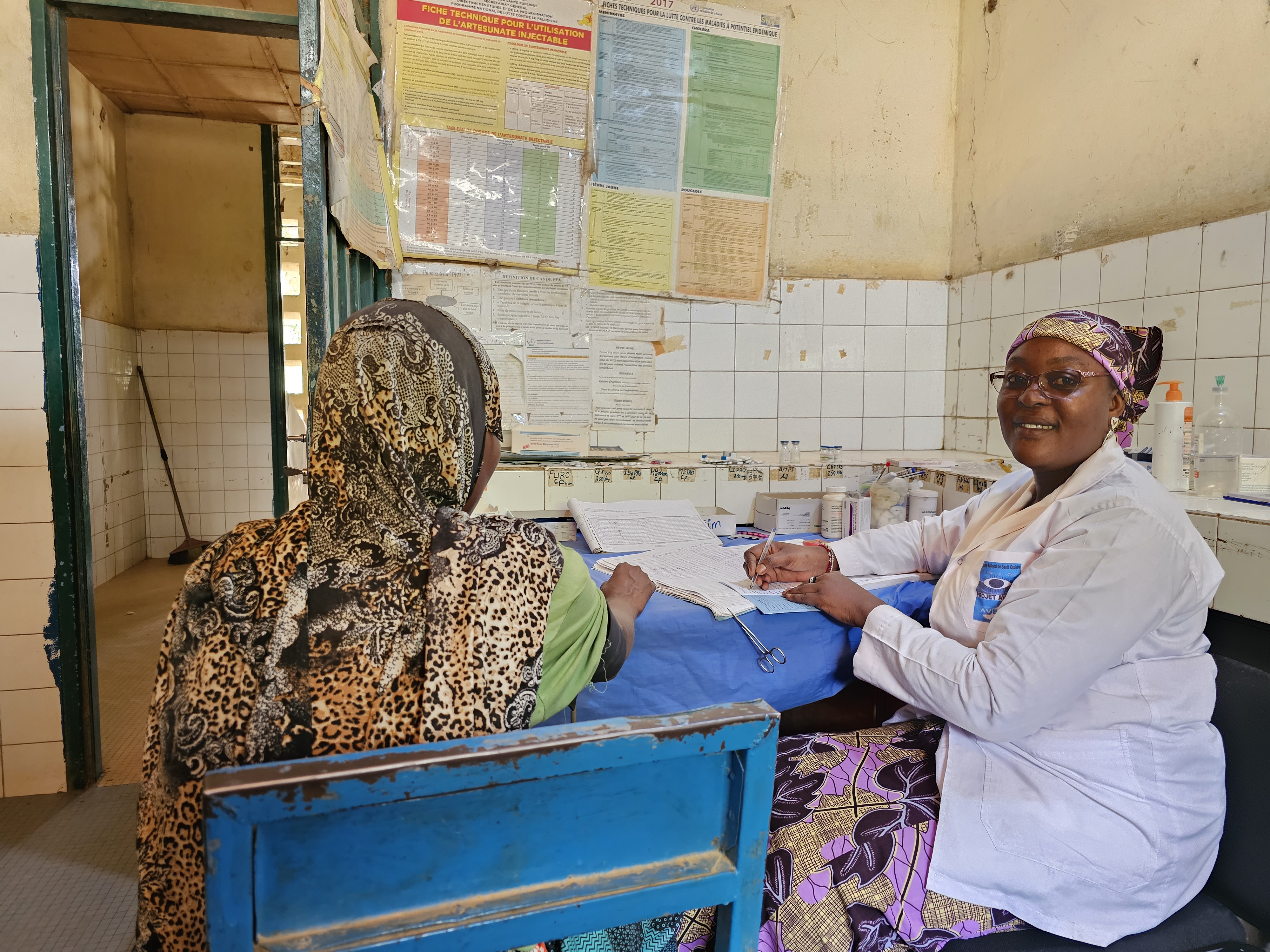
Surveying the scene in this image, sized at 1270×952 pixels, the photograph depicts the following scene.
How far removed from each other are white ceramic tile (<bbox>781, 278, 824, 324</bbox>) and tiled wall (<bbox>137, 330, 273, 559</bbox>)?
12.6ft

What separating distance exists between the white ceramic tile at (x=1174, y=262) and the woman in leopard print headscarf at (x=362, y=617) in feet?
6.89

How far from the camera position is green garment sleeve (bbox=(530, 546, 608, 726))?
0.97 meters

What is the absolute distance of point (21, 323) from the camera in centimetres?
217

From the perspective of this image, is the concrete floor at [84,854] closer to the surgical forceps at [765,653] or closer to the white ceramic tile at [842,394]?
the surgical forceps at [765,653]

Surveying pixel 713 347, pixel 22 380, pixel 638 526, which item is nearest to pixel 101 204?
pixel 22 380

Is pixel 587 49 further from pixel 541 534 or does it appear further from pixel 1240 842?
pixel 1240 842

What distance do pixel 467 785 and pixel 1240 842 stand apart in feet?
3.99

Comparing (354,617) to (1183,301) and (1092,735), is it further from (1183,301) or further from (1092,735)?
(1183,301)

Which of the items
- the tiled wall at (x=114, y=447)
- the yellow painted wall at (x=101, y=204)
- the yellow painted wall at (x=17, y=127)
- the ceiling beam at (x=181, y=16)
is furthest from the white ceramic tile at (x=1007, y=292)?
the tiled wall at (x=114, y=447)

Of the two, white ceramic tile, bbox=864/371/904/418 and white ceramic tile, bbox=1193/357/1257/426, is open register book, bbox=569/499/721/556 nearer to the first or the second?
white ceramic tile, bbox=864/371/904/418

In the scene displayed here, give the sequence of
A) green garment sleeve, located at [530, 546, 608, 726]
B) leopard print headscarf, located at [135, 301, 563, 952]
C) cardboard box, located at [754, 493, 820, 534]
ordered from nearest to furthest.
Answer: leopard print headscarf, located at [135, 301, 563, 952], green garment sleeve, located at [530, 546, 608, 726], cardboard box, located at [754, 493, 820, 534]

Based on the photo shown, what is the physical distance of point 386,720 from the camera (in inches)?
33.3

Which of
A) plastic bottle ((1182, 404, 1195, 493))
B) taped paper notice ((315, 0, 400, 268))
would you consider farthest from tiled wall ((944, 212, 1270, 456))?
taped paper notice ((315, 0, 400, 268))

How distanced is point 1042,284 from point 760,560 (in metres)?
1.69
